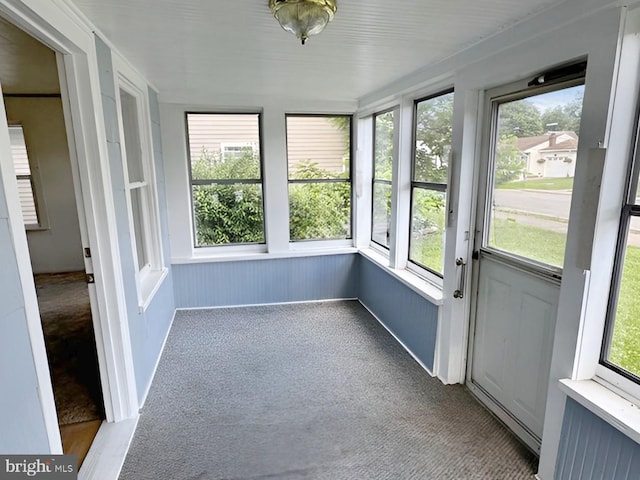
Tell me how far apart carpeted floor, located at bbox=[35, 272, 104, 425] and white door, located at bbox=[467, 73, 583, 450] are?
8.26ft

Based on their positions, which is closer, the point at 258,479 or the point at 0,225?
the point at 0,225

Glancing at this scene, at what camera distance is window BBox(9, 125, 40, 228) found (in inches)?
182

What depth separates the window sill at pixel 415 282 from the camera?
8.66 feet

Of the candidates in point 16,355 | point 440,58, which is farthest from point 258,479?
point 440,58

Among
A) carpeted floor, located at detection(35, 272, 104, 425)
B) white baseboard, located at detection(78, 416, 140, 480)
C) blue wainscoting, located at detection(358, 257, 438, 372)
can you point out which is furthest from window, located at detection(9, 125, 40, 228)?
blue wainscoting, located at detection(358, 257, 438, 372)

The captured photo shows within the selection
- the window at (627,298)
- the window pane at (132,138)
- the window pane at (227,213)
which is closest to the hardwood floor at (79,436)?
the window pane at (132,138)

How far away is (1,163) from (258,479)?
173cm

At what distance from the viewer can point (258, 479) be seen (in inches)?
71.6

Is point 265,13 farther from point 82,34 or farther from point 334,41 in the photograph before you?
point 82,34

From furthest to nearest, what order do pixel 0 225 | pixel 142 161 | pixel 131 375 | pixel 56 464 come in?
pixel 142 161 → pixel 131 375 → pixel 56 464 → pixel 0 225

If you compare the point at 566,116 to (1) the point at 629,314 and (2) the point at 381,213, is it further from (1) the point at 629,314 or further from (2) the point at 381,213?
(2) the point at 381,213

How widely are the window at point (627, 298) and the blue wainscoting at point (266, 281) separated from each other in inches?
111

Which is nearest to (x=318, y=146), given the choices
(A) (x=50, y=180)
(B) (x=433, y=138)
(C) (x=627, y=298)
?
(B) (x=433, y=138)

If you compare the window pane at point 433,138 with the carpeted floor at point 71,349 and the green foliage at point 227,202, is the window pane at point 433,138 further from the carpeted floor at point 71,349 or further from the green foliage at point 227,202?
the carpeted floor at point 71,349
